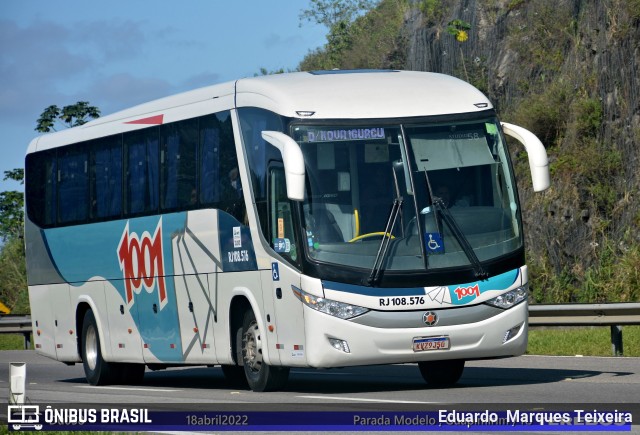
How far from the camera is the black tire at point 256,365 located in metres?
15.9

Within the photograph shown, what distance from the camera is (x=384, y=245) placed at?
14625 mm

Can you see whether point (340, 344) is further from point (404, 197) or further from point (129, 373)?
point (129, 373)

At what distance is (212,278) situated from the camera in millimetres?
17219

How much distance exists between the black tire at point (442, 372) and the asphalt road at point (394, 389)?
0.17 m

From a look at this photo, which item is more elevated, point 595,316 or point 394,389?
point 595,316

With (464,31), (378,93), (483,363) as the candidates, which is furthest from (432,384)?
(464,31)

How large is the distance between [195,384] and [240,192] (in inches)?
180

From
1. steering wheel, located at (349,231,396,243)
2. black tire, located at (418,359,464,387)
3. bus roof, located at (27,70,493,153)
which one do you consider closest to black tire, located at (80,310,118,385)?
bus roof, located at (27,70,493,153)

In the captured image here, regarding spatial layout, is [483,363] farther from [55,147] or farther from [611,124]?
[611,124]

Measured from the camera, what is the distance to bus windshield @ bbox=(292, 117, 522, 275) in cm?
1470

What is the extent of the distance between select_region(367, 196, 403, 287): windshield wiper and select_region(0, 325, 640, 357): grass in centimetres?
743

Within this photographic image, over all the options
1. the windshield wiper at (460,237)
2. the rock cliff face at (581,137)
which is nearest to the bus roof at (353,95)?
the windshield wiper at (460,237)

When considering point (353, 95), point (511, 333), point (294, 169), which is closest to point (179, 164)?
Result: point (353, 95)

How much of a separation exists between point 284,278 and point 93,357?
6.89m
